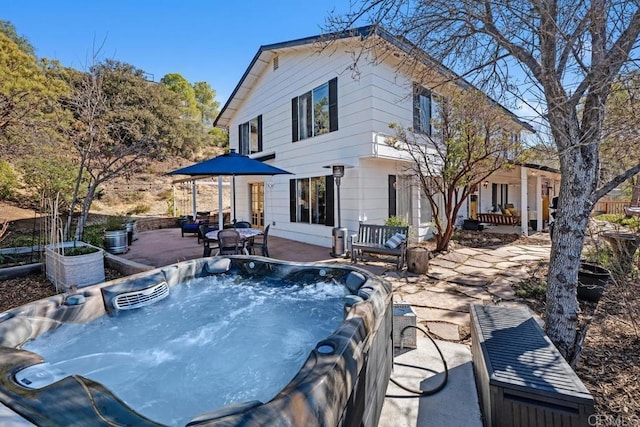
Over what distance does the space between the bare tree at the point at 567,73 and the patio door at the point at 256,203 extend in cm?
1042

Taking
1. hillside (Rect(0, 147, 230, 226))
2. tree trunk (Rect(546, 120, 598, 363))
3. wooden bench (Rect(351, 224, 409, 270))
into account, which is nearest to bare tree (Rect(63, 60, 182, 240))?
hillside (Rect(0, 147, 230, 226))

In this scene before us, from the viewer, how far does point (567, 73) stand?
3.16 metres

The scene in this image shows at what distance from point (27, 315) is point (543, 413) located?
415cm

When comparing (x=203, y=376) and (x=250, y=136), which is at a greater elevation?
(x=250, y=136)

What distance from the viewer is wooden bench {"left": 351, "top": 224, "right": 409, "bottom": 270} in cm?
704

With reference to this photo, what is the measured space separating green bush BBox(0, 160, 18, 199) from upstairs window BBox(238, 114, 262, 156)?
995 cm

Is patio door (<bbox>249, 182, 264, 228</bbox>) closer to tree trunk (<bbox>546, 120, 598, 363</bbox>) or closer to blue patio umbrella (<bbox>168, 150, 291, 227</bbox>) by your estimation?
blue patio umbrella (<bbox>168, 150, 291, 227</bbox>)

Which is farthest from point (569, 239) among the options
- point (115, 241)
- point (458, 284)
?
point (115, 241)

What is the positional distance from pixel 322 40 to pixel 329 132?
17.2 ft

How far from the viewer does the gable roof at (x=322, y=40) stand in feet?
13.8

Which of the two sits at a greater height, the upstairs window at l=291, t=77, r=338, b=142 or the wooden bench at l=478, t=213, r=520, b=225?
the upstairs window at l=291, t=77, r=338, b=142

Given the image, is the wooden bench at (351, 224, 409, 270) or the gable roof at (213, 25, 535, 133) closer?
the gable roof at (213, 25, 535, 133)

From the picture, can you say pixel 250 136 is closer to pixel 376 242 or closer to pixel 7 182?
pixel 376 242

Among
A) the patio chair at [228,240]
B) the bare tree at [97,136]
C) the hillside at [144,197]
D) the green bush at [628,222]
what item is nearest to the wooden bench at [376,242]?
the patio chair at [228,240]
